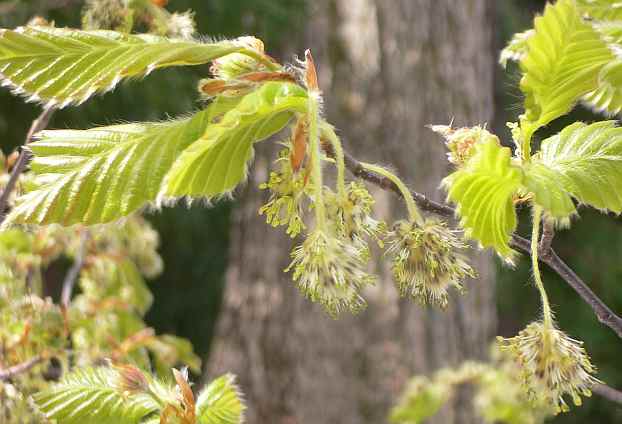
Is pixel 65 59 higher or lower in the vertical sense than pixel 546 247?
higher

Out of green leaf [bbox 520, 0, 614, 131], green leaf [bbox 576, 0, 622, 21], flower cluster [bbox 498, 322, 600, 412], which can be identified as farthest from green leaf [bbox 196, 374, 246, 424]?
green leaf [bbox 576, 0, 622, 21]

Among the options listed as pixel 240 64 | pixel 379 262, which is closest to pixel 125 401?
pixel 240 64

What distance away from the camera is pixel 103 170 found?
0.62 m

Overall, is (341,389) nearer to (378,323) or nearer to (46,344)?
(378,323)

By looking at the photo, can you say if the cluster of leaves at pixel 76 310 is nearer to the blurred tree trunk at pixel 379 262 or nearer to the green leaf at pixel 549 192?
the green leaf at pixel 549 192

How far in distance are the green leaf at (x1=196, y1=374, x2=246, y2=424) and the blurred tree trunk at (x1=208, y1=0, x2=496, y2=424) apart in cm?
170

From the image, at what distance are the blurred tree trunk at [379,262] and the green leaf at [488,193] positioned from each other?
1.88 metres

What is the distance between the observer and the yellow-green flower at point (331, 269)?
1.95 ft

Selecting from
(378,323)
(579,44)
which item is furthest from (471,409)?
(579,44)

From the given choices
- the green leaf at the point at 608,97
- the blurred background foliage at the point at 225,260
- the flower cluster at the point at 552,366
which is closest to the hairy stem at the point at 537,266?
the flower cluster at the point at 552,366

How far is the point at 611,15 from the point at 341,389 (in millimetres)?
1956

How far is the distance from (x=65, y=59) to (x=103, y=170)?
0.30ft

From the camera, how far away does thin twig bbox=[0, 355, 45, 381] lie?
100 centimetres

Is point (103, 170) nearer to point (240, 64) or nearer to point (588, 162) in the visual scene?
point (240, 64)
